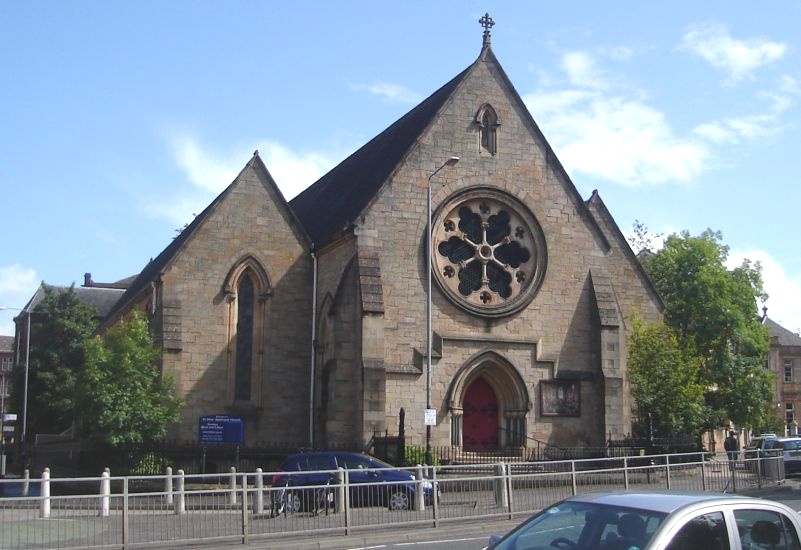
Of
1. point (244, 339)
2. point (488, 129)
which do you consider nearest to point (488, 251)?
point (488, 129)

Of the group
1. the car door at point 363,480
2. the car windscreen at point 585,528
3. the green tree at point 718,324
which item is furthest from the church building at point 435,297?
the car windscreen at point 585,528

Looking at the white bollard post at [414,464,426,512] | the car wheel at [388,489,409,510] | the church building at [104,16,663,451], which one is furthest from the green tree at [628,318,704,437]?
the car wheel at [388,489,409,510]

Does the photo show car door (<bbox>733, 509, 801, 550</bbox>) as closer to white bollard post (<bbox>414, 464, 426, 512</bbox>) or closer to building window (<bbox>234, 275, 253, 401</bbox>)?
white bollard post (<bbox>414, 464, 426, 512</bbox>)

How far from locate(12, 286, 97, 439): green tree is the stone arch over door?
109 feet

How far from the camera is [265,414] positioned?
107ft

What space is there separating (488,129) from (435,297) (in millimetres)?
5991

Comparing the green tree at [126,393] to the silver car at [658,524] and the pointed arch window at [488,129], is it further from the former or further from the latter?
the silver car at [658,524]

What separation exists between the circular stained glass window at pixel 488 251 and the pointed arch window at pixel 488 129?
1420 mm

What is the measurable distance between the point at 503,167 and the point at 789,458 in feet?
41.6

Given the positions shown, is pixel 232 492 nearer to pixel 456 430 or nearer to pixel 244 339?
pixel 456 430

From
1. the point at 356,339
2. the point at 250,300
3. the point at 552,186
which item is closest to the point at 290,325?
the point at 250,300

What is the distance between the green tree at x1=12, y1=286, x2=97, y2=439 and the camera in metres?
59.1

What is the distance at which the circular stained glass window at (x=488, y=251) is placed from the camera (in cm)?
3200

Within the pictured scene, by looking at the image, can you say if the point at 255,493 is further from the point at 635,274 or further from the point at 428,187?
the point at 635,274
